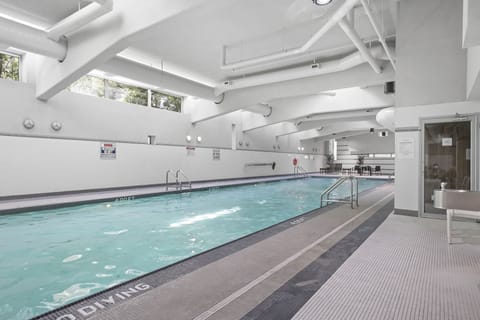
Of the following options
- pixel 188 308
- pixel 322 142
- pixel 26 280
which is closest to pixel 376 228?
pixel 188 308

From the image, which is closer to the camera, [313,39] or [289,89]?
[313,39]

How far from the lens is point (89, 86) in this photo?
7.39 metres

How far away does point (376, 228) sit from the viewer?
3662 mm

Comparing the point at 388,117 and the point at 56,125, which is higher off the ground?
the point at 388,117

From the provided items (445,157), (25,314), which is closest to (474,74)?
(445,157)

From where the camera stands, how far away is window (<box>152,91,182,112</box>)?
9250 mm

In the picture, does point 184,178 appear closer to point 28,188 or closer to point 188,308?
point 28,188

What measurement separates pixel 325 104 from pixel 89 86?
7722 mm

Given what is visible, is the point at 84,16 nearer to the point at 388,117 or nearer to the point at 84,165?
the point at 84,165

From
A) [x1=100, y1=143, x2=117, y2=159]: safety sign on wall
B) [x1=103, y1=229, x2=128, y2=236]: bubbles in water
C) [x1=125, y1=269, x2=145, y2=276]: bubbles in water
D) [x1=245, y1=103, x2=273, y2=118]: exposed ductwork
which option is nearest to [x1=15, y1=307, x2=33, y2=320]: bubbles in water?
[x1=125, y1=269, x2=145, y2=276]: bubbles in water

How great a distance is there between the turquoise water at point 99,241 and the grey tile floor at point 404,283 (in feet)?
5.87

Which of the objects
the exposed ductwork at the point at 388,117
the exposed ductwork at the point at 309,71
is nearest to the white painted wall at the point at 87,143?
the exposed ductwork at the point at 309,71

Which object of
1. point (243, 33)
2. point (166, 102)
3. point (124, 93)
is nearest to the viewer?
point (243, 33)

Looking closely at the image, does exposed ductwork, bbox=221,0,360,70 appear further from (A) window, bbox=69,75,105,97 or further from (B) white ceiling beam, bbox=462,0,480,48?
(A) window, bbox=69,75,105,97
